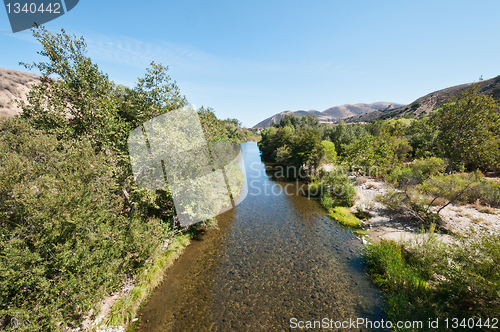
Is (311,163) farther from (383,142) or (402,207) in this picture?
(402,207)

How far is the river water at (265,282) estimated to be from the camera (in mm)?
9219

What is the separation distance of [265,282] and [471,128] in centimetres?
2615

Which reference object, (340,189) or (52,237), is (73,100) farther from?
(340,189)

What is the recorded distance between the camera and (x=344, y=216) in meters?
19.6

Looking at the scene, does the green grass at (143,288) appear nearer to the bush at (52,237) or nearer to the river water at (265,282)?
the river water at (265,282)

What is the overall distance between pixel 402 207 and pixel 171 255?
19948 millimetres

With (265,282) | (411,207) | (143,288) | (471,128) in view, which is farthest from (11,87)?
(471,128)

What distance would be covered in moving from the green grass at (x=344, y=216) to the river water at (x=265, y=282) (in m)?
1.15

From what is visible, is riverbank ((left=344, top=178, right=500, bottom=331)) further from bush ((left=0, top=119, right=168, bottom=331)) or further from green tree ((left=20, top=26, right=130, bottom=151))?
green tree ((left=20, top=26, right=130, bottom=151))

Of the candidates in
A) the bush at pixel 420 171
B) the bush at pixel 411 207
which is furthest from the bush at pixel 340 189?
the bush at pixel 411 207

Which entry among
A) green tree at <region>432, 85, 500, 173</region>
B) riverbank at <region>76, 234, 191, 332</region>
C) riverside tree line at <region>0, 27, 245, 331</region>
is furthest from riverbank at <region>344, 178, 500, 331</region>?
riverside tree line at <region>0, 27, 245, 331</region>

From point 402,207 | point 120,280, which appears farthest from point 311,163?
point 120,280

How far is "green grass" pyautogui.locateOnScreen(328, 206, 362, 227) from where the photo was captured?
1808 cm

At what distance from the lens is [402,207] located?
15789 millimetres
